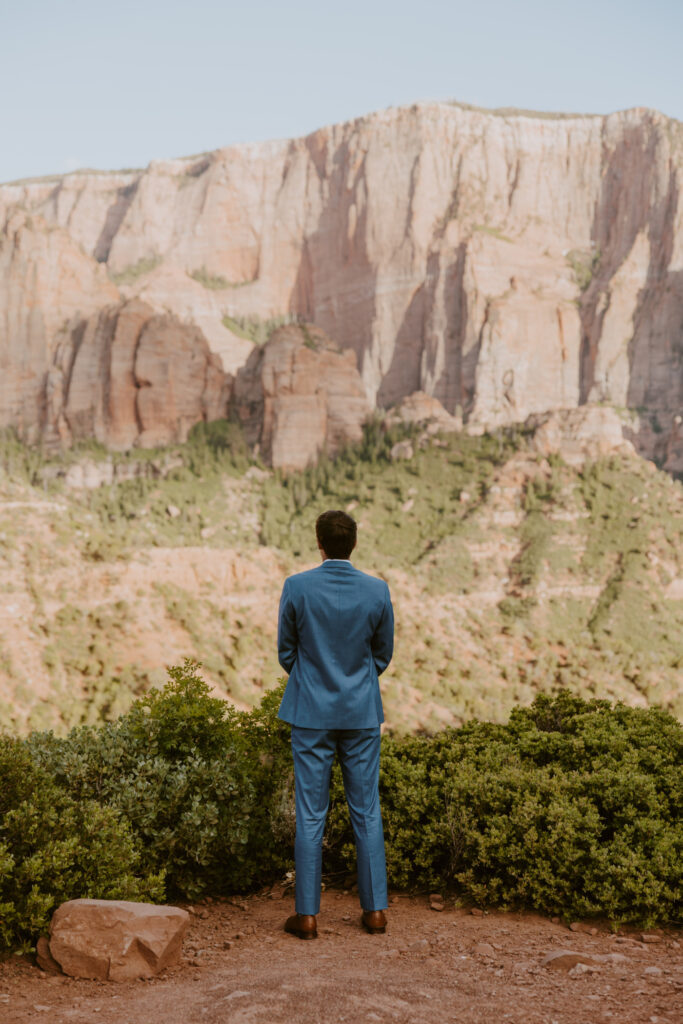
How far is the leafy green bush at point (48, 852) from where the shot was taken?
158 inches

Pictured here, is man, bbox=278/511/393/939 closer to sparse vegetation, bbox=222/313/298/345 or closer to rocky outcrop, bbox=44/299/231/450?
rocky outcrop, bbox=44/299/231/450

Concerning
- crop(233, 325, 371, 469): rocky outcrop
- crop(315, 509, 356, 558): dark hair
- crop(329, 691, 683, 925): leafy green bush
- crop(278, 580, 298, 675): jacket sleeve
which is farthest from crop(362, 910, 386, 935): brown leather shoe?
crop(233, 325, 371, 469): rocky outcrop

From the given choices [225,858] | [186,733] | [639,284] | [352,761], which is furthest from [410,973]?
[639,284]

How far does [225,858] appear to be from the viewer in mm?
5316

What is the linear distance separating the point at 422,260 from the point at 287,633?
84.3 m

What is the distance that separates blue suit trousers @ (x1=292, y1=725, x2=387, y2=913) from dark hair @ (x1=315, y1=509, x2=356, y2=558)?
933 millimetres

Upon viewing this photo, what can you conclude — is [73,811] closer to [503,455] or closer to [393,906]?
[393,906]

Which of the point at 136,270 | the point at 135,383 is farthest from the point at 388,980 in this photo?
the point at 136,270

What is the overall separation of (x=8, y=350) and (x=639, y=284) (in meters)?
58.9

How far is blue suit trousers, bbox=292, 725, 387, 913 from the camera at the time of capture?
4285 millimetres

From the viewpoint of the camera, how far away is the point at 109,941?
3.93 metres

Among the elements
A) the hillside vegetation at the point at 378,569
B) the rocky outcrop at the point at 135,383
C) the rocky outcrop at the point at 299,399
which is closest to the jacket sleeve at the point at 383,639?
the hillside vegetation at the point at 378,569

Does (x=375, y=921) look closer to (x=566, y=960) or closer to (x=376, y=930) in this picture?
(x=376, y=930)

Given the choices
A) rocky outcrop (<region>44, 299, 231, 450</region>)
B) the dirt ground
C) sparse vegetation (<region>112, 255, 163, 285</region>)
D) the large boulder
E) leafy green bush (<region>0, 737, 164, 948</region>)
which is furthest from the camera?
sparse vegetation (<region>112, 255, 163, 285</region>)
